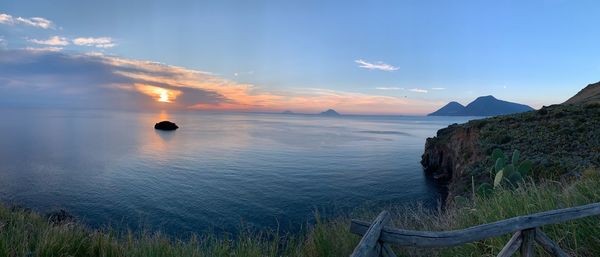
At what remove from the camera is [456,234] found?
11.9ft

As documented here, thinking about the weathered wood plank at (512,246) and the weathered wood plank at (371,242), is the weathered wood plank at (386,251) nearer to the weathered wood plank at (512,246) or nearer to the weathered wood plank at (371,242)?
the weathered wood plank at (371,242)

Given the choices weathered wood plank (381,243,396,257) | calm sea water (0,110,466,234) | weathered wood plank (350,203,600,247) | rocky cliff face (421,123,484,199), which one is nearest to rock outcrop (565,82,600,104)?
rocky cliff face (421,123,484,199)

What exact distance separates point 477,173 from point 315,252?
64.2 feet

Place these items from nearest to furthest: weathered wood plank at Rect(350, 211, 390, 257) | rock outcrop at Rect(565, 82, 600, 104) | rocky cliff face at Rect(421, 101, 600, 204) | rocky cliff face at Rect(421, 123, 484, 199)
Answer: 1. weathered wood plank at Rect(350, 211, 390, 257)
2. rocky cliff face at Rect(421, 101, 600, 204)
3. rocky cliff face at Rect(421, 123, 484, 199)
4. rock outcrop at Rect(565, 82, 600, 104)

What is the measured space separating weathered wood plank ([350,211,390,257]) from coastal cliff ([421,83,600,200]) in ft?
50.4

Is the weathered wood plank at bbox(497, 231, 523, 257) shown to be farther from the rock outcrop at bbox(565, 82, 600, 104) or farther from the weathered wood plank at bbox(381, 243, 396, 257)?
the rock outcrop at bbox(565, 82, 600, 104)

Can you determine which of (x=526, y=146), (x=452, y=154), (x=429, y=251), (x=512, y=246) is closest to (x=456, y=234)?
(x=512, y=246)

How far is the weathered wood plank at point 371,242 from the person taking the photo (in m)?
3.20

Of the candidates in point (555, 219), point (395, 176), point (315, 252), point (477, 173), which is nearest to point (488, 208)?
point (555, 219)

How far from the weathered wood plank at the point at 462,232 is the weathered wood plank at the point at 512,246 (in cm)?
21

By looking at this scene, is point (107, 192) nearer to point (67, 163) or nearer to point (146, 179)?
point (146, 179)

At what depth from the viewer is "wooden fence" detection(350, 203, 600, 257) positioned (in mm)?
3507

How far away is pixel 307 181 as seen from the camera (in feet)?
104

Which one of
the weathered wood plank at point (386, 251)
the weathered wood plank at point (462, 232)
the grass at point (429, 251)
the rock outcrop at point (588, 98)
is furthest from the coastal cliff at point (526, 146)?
the rock outcrop at point (588, 98)
